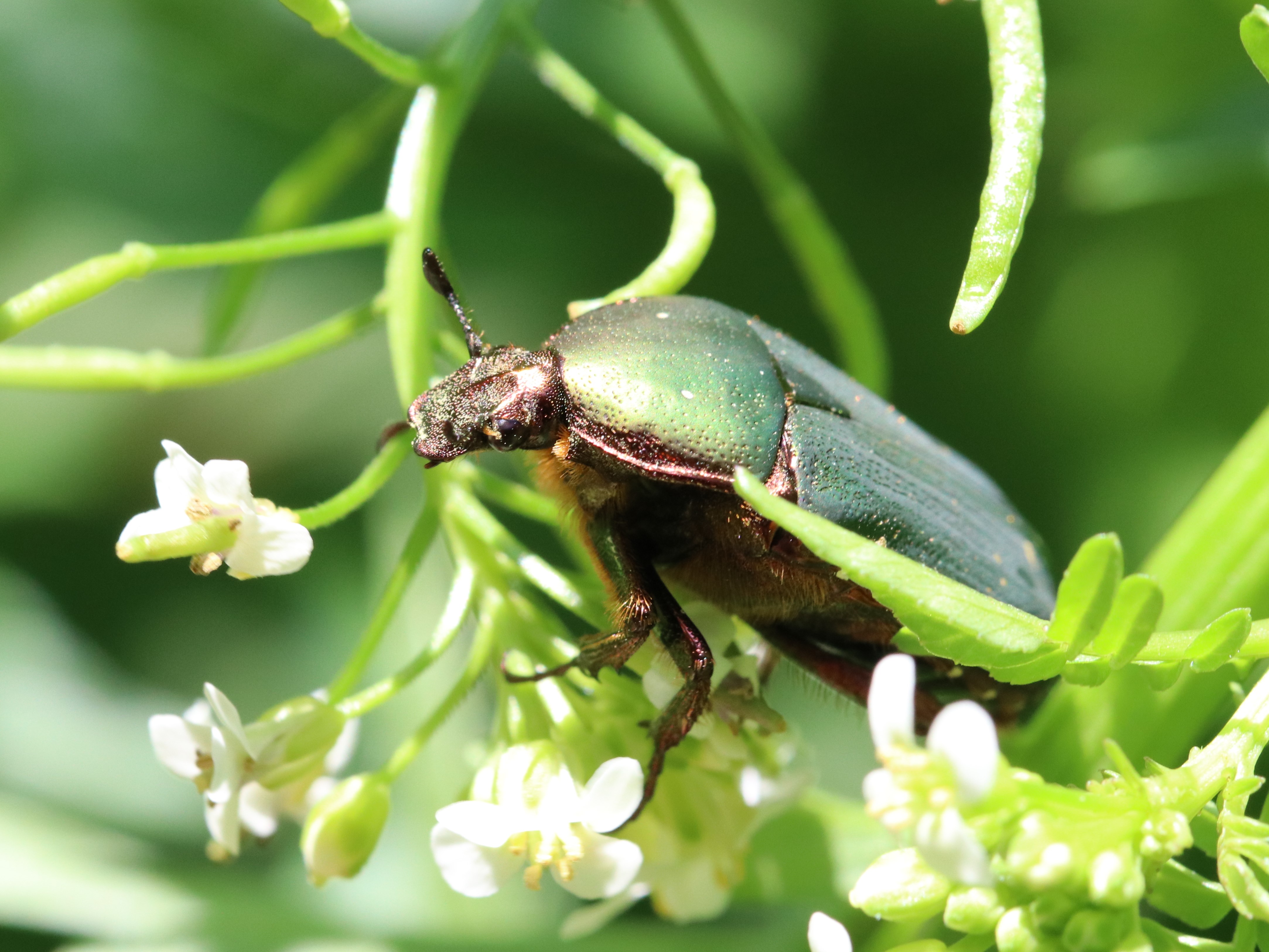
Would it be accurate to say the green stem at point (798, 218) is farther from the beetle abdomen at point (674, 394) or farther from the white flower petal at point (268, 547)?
the white flower petal at point (268, 547)

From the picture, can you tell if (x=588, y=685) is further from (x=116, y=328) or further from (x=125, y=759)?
(x=116, y=328)

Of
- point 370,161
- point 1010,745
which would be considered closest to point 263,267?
point 370,161

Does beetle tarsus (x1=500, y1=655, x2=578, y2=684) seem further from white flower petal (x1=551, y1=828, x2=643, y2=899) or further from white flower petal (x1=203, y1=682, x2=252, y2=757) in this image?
white flower petal (x1=203, y1=682, x2=252, y2=757)

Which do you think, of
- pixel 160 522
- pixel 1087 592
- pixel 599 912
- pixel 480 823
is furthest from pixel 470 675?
pixel 1087 592

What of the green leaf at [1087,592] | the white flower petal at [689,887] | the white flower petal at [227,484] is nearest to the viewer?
the green leaf at [1087,592]

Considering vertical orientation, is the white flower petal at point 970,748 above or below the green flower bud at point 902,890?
above

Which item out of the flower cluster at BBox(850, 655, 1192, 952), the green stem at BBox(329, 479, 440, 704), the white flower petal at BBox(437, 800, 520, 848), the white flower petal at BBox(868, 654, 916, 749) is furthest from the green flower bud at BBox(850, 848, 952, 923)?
the green stem at BBox(329, 479, 440, 704)

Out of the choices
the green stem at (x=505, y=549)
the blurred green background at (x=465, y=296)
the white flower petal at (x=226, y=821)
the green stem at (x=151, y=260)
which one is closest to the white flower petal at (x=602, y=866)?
the green stem at (x=505, y=549)
